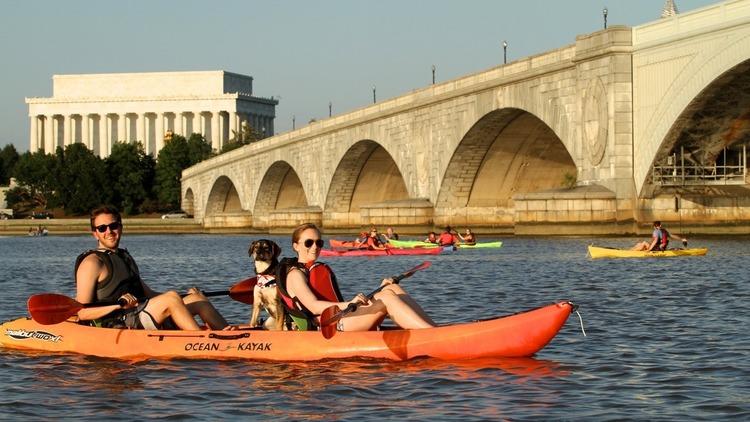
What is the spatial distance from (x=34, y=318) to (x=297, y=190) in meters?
94.9

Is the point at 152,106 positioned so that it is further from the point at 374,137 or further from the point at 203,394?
the point at 203,394

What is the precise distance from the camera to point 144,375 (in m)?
16.0

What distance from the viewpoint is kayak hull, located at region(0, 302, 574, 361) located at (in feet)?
51.7

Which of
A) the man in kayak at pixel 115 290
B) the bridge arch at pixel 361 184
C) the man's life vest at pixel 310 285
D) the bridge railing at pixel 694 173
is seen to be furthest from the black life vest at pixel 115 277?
the bridge arch at pixel 361 184

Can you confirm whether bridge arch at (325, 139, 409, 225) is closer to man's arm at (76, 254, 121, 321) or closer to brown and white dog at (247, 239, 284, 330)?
brown and white dog at (247, 239, 284, 330)

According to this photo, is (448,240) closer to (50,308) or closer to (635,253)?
(635,253)

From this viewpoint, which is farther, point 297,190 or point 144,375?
point 297,190

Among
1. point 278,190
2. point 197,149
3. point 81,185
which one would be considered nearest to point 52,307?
point 278,190

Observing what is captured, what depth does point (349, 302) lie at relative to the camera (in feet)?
52.5

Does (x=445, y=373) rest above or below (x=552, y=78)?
below

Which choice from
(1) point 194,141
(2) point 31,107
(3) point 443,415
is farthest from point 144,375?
(2) point 31,107

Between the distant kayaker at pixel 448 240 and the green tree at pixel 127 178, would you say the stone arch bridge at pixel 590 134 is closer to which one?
the distant kayaker at pixel 448 240

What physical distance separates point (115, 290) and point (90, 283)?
35 cm

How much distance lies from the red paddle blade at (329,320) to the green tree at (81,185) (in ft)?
432
